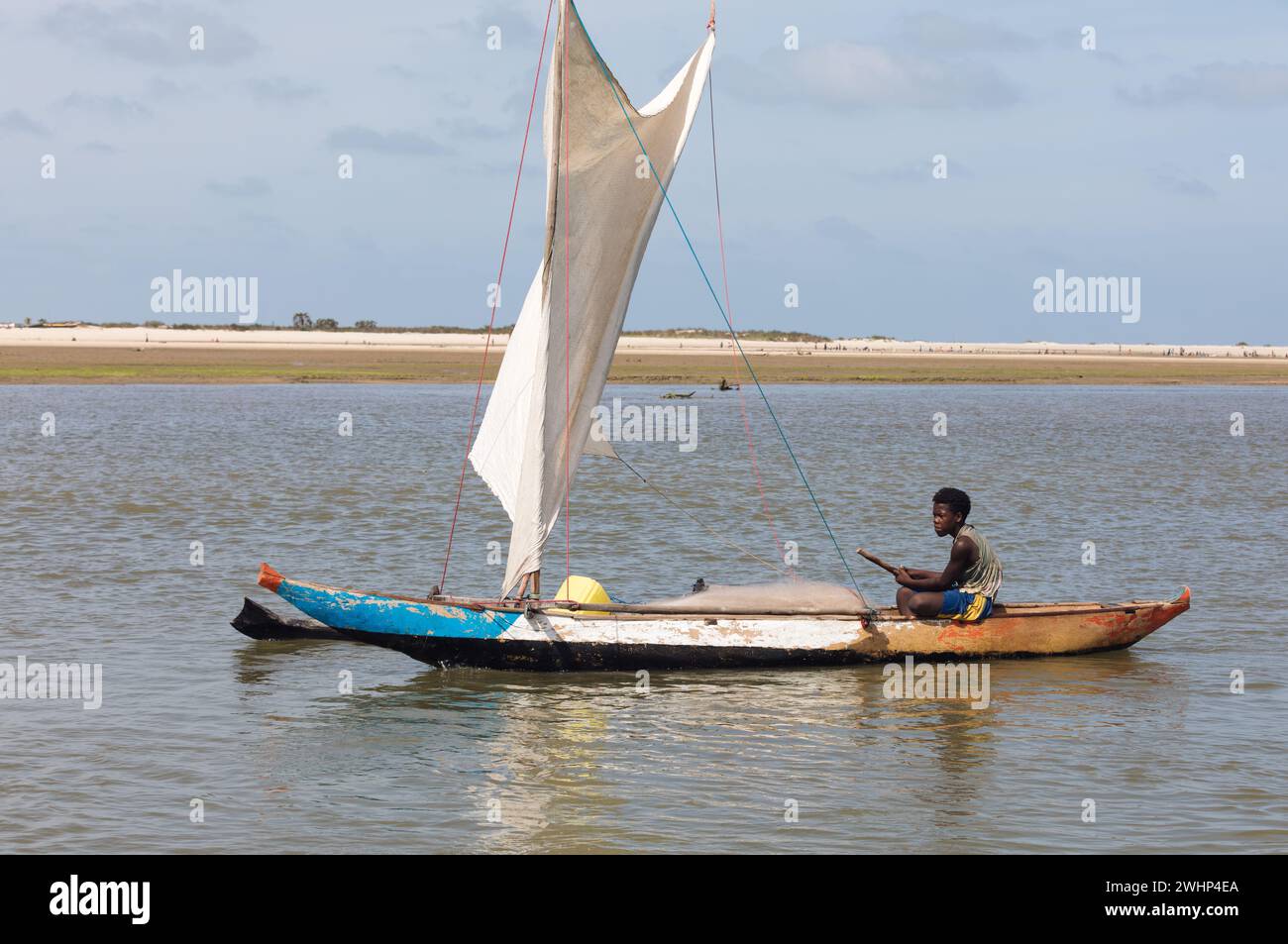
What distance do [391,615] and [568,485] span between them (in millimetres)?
2506

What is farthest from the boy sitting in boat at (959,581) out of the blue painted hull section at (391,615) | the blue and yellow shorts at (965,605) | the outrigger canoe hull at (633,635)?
the blue painted hull section at (391,615)

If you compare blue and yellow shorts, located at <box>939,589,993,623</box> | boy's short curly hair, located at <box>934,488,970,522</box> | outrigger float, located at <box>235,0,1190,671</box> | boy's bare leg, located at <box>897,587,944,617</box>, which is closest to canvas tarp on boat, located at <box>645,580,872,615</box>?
outrigger float, located at <box>235,0,1190,671</box>

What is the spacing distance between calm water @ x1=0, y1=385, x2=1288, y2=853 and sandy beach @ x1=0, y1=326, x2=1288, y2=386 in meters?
29.0

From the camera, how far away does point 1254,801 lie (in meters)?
12.3

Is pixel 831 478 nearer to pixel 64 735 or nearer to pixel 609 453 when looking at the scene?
pixel 609 453

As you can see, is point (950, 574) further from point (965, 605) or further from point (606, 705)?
point (606, 705)

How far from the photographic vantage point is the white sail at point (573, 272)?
16.1 m

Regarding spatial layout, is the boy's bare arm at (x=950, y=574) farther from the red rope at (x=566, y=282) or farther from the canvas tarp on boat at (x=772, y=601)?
the red rope at (x=566, y=282)

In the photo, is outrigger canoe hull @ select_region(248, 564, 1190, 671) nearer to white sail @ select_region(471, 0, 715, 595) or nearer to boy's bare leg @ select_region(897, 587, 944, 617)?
boy's bare leg @ select_region(897, 587, 944, 617)

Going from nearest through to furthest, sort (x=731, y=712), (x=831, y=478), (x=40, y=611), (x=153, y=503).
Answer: (x=731, y=712) < (x=40, y=611) < (x=153, y=503) < (x=831, y=478)

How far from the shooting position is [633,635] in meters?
16.4
